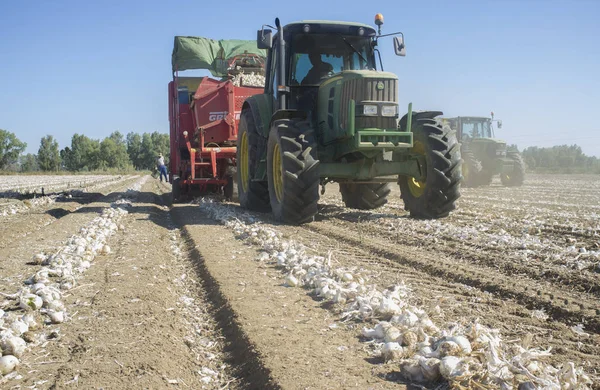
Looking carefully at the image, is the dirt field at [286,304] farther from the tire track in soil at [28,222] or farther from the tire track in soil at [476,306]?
the tire track in soil at [28,222]

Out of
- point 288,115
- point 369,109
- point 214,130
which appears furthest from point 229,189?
point 369,109

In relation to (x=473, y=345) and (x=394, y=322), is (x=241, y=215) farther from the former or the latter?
(x=473, y=345)

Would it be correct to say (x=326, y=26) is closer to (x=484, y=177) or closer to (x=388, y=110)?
(x=388, y=110)

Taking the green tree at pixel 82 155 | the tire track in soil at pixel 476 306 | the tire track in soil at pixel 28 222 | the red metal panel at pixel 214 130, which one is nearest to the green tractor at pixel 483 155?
the red metal panel at pixel 214 130

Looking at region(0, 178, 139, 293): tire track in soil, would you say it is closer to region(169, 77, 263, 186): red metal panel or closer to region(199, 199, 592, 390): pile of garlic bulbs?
region(199, 199, 592, 390): pile of garlic bulbs

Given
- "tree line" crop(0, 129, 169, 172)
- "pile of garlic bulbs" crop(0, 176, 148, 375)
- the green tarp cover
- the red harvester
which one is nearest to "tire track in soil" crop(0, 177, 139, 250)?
"pile of garlic bulbs" crop(0, 176, 148, 375)

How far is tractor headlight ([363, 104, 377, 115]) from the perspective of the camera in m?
7.56

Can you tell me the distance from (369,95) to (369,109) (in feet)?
0.62

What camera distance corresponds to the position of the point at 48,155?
323 ft

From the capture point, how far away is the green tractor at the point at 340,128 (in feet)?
24.8

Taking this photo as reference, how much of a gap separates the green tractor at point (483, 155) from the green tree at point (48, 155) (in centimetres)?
8386

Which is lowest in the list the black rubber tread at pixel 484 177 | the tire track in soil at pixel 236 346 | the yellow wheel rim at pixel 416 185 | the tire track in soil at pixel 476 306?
the tire track in soil at pixel 236 346

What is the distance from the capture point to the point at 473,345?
266 cm

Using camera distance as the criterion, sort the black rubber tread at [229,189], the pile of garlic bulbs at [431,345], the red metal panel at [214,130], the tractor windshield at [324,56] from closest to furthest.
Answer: the pile of garlic bulbs at [431,345]
the tractor windshield at [324,56]
the red metal panel at [214,130]
the black rubber tread at [229,189]
